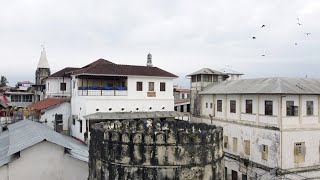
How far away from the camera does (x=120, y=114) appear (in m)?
33.8

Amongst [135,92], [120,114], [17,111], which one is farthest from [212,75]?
[17,111]

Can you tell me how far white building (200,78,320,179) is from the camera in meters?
27.3


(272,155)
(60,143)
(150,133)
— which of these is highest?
(150,133)

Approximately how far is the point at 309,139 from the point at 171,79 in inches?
656

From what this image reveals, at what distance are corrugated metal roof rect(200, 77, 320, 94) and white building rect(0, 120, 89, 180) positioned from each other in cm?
1685

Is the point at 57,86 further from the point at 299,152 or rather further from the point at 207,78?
the point at 299,152

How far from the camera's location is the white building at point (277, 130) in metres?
27.3

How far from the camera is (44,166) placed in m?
21.8

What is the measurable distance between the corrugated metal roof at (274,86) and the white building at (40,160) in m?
16.8

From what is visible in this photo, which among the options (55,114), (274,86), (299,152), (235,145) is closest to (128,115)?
(55,114)

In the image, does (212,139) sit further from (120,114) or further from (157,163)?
(120,114)

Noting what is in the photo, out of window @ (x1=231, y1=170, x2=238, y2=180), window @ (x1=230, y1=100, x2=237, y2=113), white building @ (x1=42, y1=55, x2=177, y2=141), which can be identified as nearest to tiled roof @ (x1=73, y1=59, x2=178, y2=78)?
white building @ (x1=42, y1=55, x2=177, y2=141)

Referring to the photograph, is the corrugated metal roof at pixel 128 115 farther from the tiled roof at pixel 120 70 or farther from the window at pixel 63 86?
the window at pixel 63 86

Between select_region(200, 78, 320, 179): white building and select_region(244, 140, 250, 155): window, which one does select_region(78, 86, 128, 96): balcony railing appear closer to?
select_region(200, 78, 320, 179): white building
